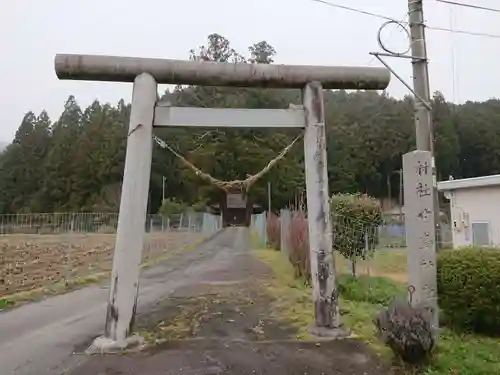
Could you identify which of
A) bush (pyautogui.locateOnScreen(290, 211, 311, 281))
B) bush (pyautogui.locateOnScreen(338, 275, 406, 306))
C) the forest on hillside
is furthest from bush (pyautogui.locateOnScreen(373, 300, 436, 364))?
the forest on hillside

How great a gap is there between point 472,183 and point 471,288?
8.72 metres

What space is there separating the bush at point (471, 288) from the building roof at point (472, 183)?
7.65 m

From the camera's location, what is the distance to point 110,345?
5.64 meters

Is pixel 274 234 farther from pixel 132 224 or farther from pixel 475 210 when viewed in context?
pixel 132 224

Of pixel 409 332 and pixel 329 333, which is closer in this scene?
pixel 409 332

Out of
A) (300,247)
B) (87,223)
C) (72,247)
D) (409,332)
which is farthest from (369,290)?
(87,223)

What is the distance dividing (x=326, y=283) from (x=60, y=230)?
35.8 metres

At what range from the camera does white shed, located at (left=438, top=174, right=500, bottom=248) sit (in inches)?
509

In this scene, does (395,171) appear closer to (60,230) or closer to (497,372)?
(60,230)

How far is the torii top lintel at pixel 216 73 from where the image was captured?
6.23 metres

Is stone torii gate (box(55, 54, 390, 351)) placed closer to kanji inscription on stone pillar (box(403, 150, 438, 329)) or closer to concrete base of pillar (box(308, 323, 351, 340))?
concrete base of pillar (box(308, 323, 351, 340))

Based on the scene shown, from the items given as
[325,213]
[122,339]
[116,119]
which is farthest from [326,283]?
[116,119]

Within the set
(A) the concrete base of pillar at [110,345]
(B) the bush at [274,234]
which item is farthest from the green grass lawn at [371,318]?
(B) the bush at [274,234]

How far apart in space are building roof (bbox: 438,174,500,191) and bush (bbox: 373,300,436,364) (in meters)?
9.24
